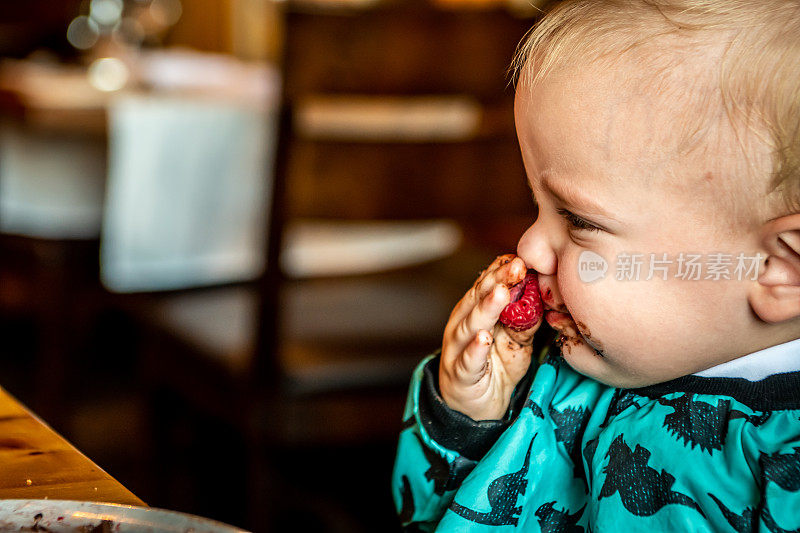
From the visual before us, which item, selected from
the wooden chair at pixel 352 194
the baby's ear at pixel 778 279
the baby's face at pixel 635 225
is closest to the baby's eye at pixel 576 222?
the baby's face at pixel 635 225

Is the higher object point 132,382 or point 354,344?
point 354,344

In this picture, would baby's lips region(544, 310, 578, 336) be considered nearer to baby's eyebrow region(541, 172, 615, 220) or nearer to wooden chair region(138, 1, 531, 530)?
baby's eyebrow region(541, 172, 615, 220)

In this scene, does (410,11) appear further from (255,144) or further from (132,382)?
(132,382)

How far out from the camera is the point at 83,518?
1.42 feet

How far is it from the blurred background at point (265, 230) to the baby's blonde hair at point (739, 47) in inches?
7.7

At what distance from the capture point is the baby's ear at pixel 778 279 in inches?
20.2

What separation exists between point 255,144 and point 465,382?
1.20m

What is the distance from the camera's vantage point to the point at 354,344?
138 cm

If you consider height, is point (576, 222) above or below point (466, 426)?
above

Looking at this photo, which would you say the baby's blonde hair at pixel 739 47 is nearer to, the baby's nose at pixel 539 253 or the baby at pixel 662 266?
the baby at pixel 662 266

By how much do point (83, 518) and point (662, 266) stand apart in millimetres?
358

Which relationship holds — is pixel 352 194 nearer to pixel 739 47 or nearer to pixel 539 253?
pixel 539 253

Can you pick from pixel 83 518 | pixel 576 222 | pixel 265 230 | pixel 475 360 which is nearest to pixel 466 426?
pixel 475 360

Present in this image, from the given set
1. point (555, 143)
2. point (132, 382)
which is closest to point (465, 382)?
point (555, 143)
